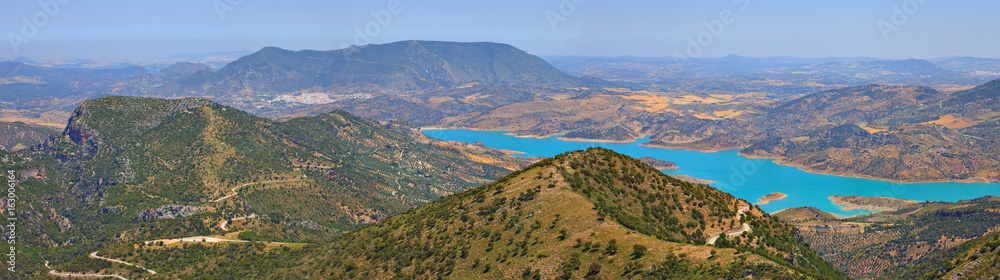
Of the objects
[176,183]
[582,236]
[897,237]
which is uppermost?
[582,236]

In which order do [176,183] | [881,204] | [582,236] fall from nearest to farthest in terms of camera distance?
[582,236] → [176,183] → [881,204]

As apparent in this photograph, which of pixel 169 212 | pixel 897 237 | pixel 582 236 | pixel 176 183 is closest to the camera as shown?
pixel 582 236

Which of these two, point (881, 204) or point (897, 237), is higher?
point (897, 237)

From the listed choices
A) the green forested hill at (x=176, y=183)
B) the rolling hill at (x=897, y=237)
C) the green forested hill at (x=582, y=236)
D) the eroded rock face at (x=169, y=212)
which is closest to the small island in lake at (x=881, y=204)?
the rolling hill at (x=897, y=237)

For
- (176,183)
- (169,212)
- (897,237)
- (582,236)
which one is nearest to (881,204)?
(897,237)

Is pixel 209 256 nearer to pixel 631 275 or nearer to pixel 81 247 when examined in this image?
pixel 81 247

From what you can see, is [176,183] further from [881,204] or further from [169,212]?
[881,204]

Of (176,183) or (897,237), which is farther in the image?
(897,237)

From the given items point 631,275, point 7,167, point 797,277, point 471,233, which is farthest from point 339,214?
point 797,277
